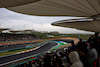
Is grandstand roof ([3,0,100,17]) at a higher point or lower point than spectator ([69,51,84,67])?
higher

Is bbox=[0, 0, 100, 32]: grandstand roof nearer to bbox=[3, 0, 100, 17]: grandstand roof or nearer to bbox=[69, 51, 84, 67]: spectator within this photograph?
bbox=[3, 0, 100, 17]: grandstand roof

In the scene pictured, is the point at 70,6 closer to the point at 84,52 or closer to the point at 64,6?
the point at 64,6

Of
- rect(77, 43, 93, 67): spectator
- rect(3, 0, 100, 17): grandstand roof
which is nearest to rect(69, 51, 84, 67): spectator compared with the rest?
rect(77, 43, 93, 67): spectator

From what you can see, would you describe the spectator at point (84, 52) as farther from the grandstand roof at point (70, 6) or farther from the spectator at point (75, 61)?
the grandstand roof at point (70, 6)

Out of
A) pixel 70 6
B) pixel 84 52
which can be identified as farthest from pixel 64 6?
pixel 84 52

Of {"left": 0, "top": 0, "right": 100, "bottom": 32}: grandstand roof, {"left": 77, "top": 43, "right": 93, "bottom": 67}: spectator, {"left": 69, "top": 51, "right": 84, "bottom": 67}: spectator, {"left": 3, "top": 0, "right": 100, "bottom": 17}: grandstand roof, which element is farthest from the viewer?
{"left": 3, "top": 0, "right": 100, "bottom": 17}: grandstand roof

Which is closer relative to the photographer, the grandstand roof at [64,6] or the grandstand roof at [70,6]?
the grandstand roof at [64,6]

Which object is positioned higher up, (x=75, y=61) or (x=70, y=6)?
(x=70, y=6)

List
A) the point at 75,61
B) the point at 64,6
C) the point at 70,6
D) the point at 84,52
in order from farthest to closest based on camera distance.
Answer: the point at 64,6, the point at 70,6, the point at 84,52, the point at 75,61

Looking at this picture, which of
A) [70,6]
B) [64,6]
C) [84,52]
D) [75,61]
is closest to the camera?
[75,61]

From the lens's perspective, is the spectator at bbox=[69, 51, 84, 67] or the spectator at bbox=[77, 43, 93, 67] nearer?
the spectator at bbox=[69, 51, 84, 67]

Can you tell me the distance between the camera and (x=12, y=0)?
1.95 metres

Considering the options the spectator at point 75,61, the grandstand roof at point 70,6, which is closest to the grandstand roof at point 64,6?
the grandstand roof at point 70,6

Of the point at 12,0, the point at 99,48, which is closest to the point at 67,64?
the point at 99,48
